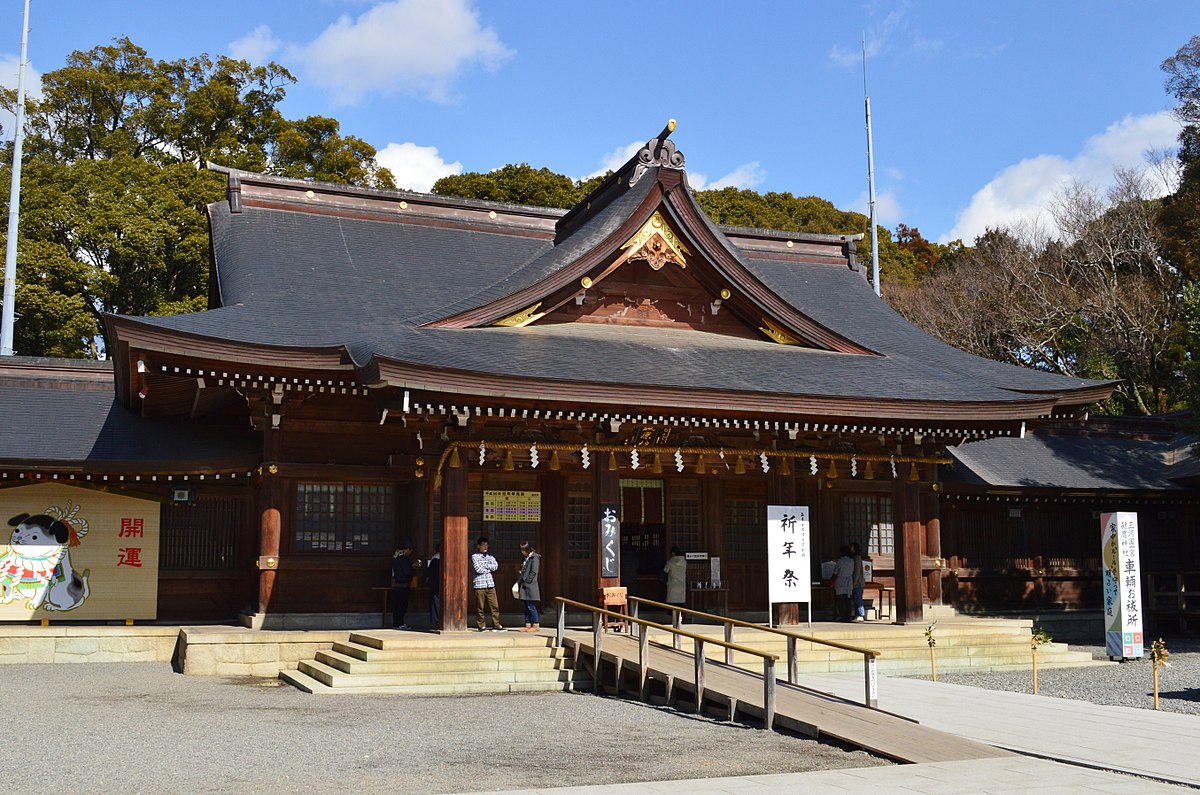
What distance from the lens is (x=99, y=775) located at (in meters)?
8.89

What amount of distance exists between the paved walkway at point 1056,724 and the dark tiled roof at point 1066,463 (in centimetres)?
897

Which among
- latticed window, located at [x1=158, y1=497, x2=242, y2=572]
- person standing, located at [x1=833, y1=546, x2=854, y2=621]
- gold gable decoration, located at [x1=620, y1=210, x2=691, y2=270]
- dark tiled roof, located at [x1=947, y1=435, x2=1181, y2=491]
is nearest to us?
latticed window, located at [x1=158, y1=497, x2=242, y2=572]

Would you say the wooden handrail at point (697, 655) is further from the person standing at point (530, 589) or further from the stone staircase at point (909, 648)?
the stone staircase at point (909, 648)

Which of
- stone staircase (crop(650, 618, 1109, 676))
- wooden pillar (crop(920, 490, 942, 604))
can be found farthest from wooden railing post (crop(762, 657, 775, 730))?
wooden pillar (crop(920, 490, 942, 604))

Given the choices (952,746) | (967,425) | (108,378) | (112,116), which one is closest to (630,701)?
(952,746)

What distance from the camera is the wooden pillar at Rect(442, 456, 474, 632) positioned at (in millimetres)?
16406

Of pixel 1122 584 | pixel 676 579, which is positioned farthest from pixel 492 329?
pixel 1122 584

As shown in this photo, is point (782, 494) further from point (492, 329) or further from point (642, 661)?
point (492, 329)

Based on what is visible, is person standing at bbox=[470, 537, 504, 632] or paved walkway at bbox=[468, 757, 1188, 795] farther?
person standing at bbox=[470, 537, 504, 632]

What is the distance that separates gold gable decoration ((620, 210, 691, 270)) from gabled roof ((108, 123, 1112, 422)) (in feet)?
0.14

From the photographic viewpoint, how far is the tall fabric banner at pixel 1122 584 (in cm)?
1791

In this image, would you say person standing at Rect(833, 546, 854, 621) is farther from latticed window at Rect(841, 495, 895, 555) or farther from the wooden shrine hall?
latticed window at Rect(841, 495, 895, 555)

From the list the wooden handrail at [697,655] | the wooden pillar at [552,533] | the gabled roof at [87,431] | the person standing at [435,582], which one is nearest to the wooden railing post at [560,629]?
the wooden handrail at [697,655]

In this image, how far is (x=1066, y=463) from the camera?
2509cm
